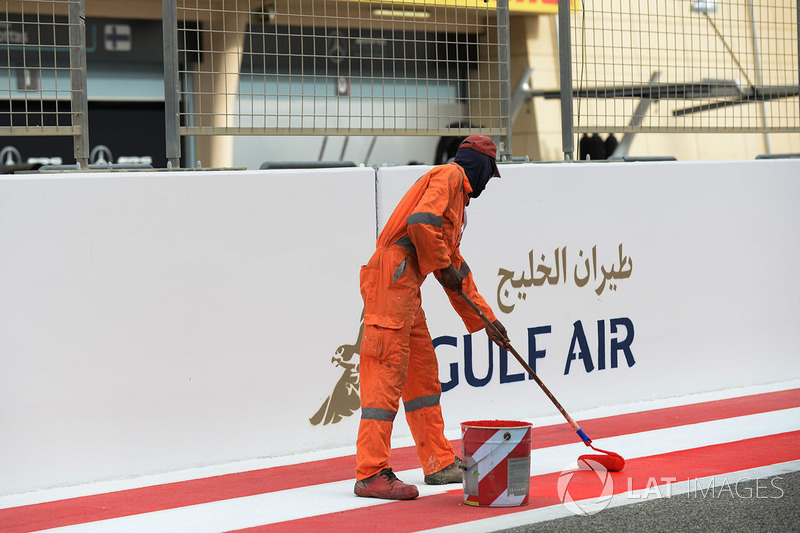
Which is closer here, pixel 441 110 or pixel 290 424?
pixel 290 424

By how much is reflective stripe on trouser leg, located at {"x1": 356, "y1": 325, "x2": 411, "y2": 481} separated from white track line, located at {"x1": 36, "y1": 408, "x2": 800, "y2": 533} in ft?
0.68

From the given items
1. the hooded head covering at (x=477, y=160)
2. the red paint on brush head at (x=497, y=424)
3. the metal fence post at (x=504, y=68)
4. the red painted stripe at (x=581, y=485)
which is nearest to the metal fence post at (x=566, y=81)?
the metal fence post at (x=504, y=68)

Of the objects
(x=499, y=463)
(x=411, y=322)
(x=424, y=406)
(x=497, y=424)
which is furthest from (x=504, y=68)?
(x=499, y=463)

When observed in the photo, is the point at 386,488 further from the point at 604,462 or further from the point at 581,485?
the point at 604,462

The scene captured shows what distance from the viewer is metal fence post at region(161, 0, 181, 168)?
253 inches

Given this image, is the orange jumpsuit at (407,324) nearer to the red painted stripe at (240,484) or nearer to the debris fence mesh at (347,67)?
the red painted stripe at (240,484)

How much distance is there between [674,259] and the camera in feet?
26.4

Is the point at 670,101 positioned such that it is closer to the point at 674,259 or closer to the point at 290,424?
the point at 674,259

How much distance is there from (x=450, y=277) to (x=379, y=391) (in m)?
0.67

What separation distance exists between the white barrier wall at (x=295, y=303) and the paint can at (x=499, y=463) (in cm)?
160

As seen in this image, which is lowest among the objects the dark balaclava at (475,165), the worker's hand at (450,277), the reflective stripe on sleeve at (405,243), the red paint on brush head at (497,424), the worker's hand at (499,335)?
the red paint on brush head at (497,424)

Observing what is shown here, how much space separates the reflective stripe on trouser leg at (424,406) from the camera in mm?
5621

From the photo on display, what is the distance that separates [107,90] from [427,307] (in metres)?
9.22

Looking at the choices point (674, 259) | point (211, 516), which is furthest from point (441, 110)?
point (211, 516)
